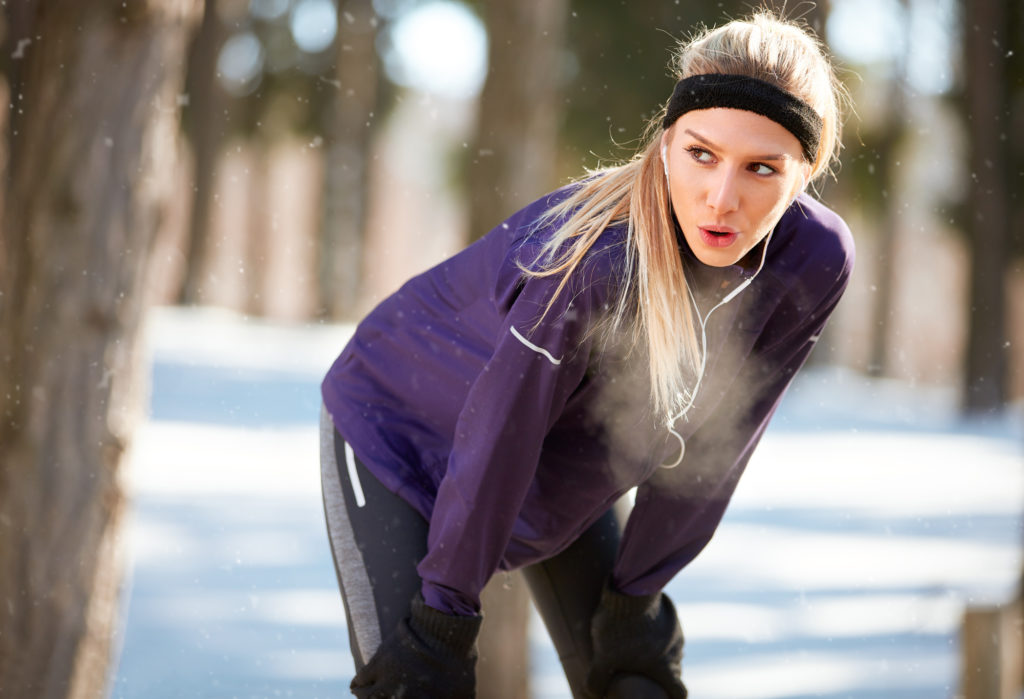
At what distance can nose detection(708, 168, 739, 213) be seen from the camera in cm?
184

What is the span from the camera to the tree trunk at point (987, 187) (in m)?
12.8

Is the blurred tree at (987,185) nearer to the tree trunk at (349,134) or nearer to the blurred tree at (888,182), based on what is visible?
the blurred tree at (888,182)

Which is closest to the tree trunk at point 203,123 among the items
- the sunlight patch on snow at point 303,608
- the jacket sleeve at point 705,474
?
the sunlight patch on snow at point 303,608

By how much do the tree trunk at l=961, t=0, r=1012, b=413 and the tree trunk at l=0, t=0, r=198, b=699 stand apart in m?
11.8

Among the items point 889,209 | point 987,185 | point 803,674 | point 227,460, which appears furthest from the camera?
point 889,209

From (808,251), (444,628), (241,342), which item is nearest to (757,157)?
(808,251)

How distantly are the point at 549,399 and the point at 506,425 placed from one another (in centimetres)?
8

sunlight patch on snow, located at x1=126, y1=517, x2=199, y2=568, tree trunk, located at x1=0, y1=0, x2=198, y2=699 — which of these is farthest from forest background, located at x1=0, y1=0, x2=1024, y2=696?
sunlight patch on snow, located at x1=126, y1=517, x2=199, y2=568

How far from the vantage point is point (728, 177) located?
72.8 inches

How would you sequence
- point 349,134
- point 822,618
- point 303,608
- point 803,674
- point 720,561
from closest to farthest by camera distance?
point 803,674, point 303,608, point 822,618, point 720,561, point 349,134

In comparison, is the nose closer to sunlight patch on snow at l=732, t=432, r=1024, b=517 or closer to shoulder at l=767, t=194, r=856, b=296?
shoulder at l=767, t=194, r=856, b=296

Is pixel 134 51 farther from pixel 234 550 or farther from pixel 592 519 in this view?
pixel 234 550

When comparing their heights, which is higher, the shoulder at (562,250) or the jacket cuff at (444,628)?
the shoulder at (562,250)

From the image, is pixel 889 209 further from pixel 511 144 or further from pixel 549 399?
pixel 549 399
